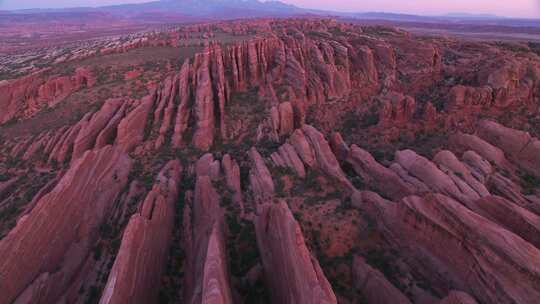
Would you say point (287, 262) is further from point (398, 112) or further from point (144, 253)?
point (398, 112)

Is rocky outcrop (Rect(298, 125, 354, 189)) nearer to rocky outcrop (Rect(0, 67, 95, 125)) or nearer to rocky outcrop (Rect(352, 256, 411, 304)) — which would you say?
rocky outcrop (Rect(352, 256, 411, 304))

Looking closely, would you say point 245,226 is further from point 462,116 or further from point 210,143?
point 462,116

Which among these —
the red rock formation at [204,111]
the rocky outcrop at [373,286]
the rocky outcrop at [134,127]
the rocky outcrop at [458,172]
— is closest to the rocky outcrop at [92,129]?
the rocky outcrop at [134,127]

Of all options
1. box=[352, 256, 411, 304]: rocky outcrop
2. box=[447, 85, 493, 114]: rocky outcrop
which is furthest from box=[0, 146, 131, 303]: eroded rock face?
box=[447, 85, 493, 114]: rocky outcrop

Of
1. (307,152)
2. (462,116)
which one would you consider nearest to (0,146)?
(307,152)

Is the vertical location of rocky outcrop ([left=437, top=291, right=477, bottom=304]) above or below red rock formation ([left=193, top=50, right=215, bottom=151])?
below

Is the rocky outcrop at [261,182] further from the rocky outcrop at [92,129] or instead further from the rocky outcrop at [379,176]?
the rocky outcrop at [92,129]
